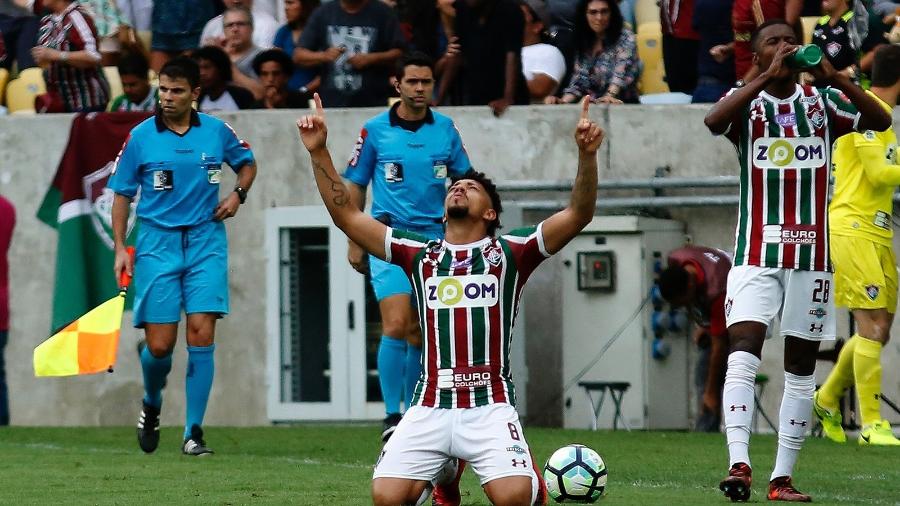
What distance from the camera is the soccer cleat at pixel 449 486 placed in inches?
316

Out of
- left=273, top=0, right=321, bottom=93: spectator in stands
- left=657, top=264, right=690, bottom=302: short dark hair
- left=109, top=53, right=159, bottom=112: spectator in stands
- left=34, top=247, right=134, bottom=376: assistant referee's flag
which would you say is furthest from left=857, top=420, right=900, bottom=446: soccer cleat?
left=273, top=0, right=321, bottom=93: spectator in stands

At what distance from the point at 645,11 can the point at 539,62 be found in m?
1.88

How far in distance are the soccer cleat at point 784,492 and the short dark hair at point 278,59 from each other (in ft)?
26.4

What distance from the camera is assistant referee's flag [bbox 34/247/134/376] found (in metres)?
12.7

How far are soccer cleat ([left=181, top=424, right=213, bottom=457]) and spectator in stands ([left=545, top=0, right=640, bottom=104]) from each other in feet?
15.4

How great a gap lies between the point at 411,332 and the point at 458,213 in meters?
4.11

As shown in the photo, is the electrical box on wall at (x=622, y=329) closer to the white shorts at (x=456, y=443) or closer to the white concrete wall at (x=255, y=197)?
the white concrete wall at (x=255, y=197)

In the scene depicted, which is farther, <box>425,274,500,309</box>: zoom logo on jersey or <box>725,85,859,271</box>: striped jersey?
<box>725,85,859,271</box>: striped jersey

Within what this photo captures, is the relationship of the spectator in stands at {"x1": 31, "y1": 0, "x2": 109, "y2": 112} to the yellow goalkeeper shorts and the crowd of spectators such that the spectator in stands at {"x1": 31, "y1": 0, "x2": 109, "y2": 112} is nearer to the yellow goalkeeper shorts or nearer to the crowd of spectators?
the crowd of spectators

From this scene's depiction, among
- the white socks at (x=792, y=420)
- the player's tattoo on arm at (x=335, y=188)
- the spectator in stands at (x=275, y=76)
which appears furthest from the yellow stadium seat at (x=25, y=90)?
the white socks at (x=792, y=420)

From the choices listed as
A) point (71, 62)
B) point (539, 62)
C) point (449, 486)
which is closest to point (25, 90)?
point (71, 62)

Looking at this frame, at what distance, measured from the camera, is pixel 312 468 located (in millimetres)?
10672

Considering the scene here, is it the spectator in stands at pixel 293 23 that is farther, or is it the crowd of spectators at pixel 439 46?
the spectator in stands at pixel 293 23

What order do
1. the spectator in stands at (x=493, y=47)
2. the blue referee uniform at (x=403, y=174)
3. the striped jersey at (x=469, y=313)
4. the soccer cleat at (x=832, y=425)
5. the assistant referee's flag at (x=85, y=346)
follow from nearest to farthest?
the striped jersey at (x=469, y=313), the blue referee uniform at (x=403, y=174), the soccer cleat at (x=832, y=425), the assistant referee's flag at (x=85, y=346), the spectator in stands at (x=493, y=47)
